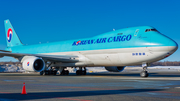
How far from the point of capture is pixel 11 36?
38.1 m

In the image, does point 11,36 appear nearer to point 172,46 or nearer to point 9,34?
point 9,34

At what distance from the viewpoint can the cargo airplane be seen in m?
20.4

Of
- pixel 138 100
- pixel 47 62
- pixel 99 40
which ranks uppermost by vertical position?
pixel 99 40

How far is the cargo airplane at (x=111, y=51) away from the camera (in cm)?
2043

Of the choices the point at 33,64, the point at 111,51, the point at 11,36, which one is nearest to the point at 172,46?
the point at 111,51

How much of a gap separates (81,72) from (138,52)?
10.4m

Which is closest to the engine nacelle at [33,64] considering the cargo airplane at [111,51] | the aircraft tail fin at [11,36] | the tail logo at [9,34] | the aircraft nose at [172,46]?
the cargo airplane at [111,51]

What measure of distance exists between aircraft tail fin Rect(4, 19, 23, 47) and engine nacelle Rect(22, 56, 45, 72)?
11.9 metres

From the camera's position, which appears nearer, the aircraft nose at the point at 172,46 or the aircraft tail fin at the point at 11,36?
the aircraft nose at the point at 172,46

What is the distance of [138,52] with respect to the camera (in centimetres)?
2109

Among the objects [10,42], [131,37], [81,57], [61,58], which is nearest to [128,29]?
[131,37]

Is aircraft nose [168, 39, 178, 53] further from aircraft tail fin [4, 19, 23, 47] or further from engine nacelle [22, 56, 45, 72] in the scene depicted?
aircraft tail fin [4, 19, 23, 47]

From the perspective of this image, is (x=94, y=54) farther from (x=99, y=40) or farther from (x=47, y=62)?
(x=47, y=62)

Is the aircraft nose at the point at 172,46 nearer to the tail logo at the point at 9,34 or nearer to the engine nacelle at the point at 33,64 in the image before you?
the engine nacelle at the point at 33,64
